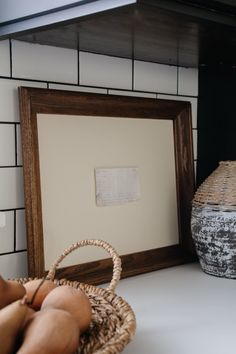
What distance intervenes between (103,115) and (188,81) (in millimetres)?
337

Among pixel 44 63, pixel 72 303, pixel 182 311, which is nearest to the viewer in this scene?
pixel 72 303

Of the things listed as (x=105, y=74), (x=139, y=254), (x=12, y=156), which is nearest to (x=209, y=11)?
(x=105, y=74)

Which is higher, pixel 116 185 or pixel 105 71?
pixel 105 71

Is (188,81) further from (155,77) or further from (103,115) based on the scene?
(103,115)

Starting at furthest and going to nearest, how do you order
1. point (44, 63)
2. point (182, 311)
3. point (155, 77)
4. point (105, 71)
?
point (155, 77), point (105, 71), point (44, 63), point (182, 311)

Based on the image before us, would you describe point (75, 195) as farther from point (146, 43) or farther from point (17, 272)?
point (146, 43)

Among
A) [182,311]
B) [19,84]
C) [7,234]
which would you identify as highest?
[19,84]

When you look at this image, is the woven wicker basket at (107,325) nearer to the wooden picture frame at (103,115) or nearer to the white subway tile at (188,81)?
the wooden picture frame at (103,115)

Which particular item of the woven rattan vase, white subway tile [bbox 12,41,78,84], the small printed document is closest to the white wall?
white subway tile [bbox 12,41,78,84]

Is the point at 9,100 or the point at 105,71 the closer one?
the point at 9,100

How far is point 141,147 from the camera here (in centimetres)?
117

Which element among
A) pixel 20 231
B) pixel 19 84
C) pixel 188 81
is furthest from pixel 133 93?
pixel 20 231

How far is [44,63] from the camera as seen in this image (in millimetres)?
1022

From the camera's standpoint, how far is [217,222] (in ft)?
3.58
